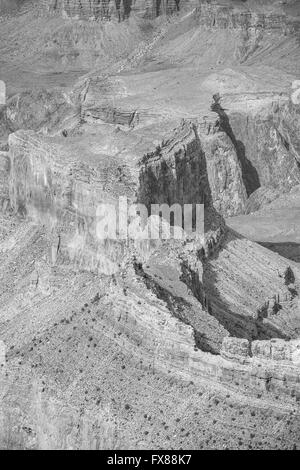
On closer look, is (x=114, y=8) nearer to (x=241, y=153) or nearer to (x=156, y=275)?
(x=241, y=153)

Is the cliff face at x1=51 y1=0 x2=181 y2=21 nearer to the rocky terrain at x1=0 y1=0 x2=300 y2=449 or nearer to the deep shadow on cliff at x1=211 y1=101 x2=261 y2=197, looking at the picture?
the rocky terrain at x1=0 y1=0 x2=300 y2=449

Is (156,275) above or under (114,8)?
above

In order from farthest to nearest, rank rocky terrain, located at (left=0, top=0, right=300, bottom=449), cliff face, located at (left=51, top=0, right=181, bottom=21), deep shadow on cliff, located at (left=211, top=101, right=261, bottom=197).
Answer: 1. cliff face, located at (left=51, top=0, right=181, bottom=21)
2. deep shadow on cliff, located at (left=211, top=101, right=261, bottom=197)
3. rocky terrain, located at (left=0, top=0, right=300, bottom=449)

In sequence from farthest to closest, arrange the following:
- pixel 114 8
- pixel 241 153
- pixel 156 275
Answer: pixel 114 8
pixel 241 153
pixel 156 275

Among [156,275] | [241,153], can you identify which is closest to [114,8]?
[241,153]

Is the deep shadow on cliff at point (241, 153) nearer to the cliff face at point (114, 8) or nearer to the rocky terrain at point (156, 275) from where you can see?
the rocky terrain at point (156, 275)

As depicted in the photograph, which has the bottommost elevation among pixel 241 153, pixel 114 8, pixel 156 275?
pixel 241 153

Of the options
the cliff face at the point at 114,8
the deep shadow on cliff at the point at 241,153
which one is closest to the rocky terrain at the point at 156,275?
the deep shadow on cliff at the point at 241,153

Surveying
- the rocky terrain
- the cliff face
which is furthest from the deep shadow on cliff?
the cliff face
